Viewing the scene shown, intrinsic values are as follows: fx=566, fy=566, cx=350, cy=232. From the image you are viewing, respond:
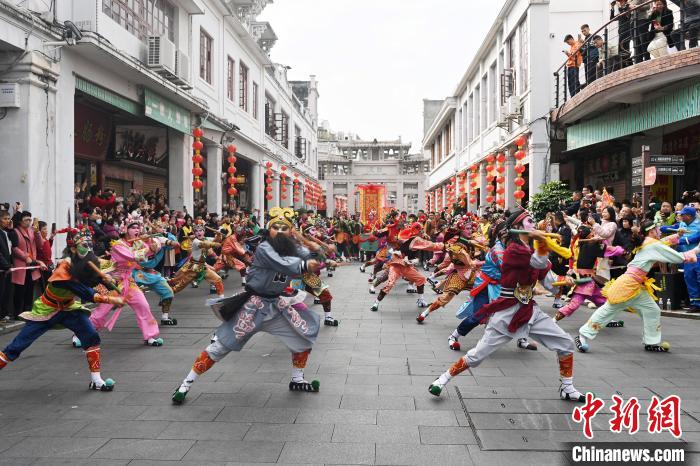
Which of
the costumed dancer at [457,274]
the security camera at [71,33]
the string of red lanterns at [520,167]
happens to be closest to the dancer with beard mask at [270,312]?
the costumed dancer at [457,274]

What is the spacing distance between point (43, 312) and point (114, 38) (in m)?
9.08

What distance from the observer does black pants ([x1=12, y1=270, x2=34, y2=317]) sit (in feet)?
29.2

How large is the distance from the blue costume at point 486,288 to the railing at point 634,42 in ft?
24.4

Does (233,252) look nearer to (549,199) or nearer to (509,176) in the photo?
(549,199)

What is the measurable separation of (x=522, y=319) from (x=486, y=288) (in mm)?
2368

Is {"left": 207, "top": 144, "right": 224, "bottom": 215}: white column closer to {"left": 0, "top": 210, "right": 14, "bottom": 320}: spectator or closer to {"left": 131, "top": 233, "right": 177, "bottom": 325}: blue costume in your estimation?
{"left": 0, "top": 210, "right": 14, "bottom": 320}: spectator

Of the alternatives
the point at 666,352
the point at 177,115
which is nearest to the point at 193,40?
the point at 177,115

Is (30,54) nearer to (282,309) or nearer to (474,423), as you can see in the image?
(282,309)

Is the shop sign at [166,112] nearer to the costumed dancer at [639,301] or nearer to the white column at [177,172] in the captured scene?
the white column at [177,172]

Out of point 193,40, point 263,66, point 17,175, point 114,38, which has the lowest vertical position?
point 17,175

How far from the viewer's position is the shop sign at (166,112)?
559 inches

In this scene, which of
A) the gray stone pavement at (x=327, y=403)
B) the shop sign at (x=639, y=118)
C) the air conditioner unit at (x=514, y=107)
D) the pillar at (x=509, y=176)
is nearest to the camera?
the gray stone pavement at (x=327, y=403)

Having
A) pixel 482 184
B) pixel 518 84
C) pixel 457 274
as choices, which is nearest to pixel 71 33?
pixel 457 274

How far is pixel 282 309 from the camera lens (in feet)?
17.8
